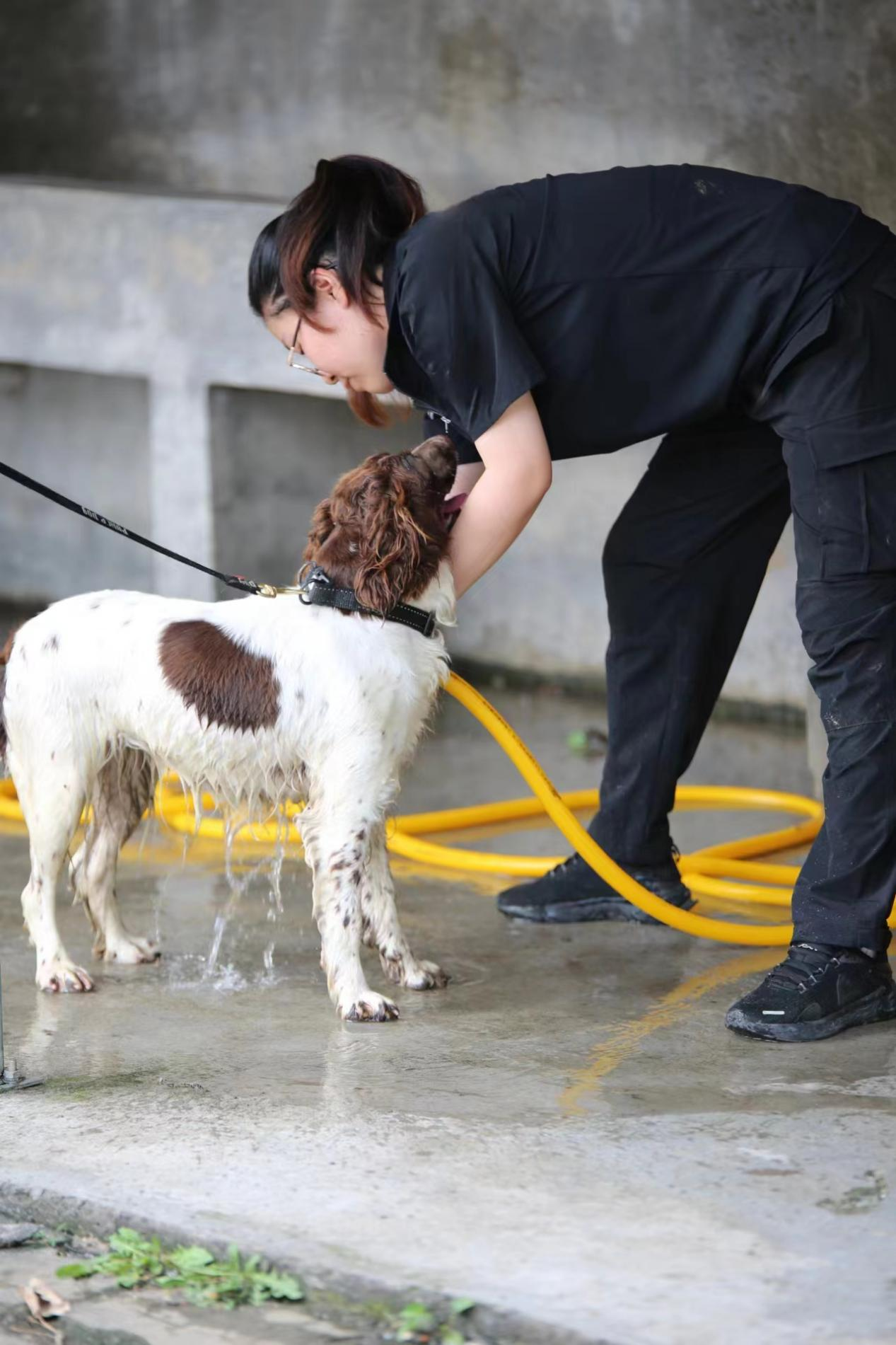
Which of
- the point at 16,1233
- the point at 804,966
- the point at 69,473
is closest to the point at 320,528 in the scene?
the point at 804,966

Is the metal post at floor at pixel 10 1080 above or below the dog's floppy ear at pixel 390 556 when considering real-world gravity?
below

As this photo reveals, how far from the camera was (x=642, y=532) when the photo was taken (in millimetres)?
4141

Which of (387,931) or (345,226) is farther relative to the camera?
(387,931)

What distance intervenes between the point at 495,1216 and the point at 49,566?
6.63 metres

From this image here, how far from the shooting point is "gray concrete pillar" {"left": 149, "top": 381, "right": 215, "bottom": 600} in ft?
24.0

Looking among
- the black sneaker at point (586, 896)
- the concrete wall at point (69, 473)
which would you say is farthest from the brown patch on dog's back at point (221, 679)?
the concrete wall at point (69, 473)

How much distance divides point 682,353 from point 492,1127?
1448 millimetres

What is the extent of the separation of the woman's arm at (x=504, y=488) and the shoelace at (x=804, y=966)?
0.96 m

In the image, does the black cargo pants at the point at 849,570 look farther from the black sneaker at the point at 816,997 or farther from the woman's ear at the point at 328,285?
the woman's ear at the point at 328,285

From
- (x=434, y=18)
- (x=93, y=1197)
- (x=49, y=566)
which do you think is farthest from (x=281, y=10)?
(x=93, y=1197)

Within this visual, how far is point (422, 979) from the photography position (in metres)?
3.84

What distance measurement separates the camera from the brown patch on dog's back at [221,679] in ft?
11.9

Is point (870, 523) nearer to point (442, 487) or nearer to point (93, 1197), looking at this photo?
point (442, 487)

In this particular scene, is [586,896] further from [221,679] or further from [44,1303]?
[44,1303]
